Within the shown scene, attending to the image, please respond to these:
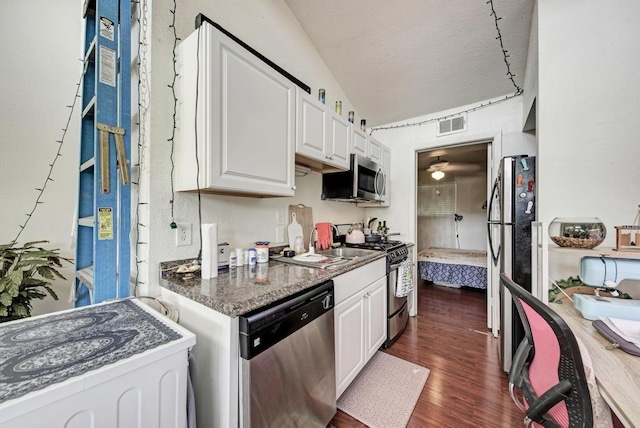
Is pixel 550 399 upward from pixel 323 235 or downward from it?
downward

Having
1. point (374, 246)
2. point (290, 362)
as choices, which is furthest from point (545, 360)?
point (374, 246)

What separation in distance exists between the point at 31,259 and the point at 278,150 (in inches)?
56.4

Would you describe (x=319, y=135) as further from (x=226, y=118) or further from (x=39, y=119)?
(x=39, y=119)

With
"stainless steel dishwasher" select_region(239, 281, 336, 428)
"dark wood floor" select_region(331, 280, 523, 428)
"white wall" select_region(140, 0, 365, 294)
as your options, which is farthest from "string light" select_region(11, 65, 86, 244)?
"dark wood floor" select_region(331, 280, 523, 428)

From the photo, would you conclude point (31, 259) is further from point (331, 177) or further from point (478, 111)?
point (478, 111)

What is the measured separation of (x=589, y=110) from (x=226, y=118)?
2.16m

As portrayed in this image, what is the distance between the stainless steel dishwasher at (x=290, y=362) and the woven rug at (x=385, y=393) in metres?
0.28

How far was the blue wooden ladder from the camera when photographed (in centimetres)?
118

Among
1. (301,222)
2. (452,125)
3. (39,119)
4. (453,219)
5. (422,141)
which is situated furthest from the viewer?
(453,219)

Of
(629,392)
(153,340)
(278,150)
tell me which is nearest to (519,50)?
(278,150)

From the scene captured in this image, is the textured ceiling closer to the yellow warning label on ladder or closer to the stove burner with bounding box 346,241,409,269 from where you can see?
the stove burner with bounding box 346,241,409,269

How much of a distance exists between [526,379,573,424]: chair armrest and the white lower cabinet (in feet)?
3.03

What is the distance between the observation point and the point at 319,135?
187 cm

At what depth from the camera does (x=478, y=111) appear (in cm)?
264
